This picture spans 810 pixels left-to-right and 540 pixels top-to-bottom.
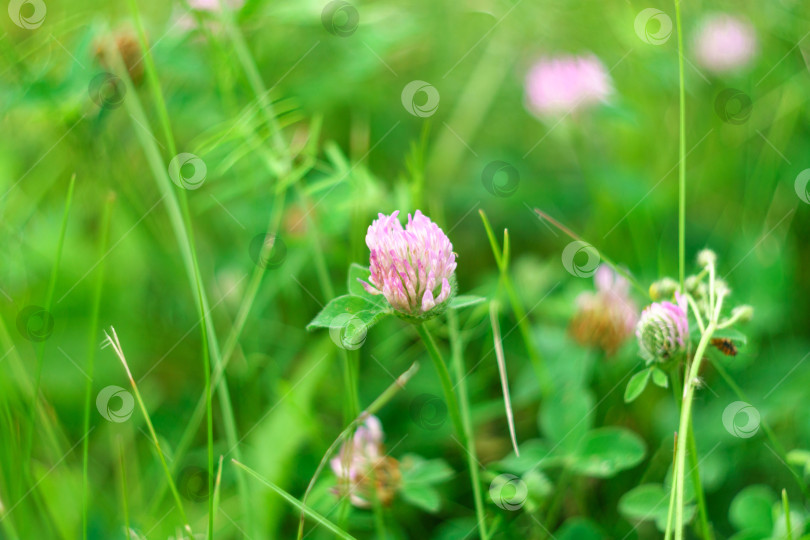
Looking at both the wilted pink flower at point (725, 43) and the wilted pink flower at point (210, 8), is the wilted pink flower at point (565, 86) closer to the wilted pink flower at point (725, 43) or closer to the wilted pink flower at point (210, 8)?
the wilted pink flower at point (725, 43)

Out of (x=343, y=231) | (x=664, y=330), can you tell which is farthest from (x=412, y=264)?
(x=343, y=231)

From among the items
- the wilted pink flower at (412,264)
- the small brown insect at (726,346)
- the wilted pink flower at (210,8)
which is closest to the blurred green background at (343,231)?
the wilted pink flower at (210,8)

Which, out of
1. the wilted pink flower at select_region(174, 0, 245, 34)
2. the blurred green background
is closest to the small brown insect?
the blurred green background

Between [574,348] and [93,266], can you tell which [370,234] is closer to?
[574,348]

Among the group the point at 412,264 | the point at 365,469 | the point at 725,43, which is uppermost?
the point at 725,43

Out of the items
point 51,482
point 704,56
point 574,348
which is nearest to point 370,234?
point 574,348

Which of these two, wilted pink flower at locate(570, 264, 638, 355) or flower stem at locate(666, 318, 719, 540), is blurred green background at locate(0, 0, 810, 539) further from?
flower stem at locate(666, 318, 719, 540)

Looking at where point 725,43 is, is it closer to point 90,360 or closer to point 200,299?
point 200,299
